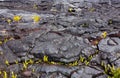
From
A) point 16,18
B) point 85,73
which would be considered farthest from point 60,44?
point 16,18

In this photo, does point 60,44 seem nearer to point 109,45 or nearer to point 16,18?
point 109,45

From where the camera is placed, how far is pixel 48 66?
844cm

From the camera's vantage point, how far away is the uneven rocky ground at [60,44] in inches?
327

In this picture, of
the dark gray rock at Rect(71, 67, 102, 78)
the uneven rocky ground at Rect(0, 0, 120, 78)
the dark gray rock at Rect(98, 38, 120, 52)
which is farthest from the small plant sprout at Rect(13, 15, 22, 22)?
the dark gray rock at Rect(71, 67, 102, 78)

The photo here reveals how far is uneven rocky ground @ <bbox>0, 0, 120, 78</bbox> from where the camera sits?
831cm

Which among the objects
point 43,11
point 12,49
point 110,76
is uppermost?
point 43,11

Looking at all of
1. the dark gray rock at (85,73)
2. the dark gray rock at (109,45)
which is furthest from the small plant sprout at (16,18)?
the dark gray rock at (85,73)

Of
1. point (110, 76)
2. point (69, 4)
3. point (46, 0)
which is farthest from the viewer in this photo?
point (46, 0)

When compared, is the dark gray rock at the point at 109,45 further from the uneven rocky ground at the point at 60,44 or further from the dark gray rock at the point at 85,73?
the dark gray rock at the point at 85,73

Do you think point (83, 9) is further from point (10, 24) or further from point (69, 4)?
point (10, 24)

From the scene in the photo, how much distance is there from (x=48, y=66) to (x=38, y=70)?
1.18ft

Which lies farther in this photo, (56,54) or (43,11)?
(43,11)

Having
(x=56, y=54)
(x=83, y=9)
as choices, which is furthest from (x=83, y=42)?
(x=83, y=9)

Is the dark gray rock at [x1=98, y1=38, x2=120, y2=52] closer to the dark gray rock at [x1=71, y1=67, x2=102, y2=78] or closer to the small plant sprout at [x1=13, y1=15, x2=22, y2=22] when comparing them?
the dark gray rock at [x1=71, y1=67, x2=102, y2=78]
